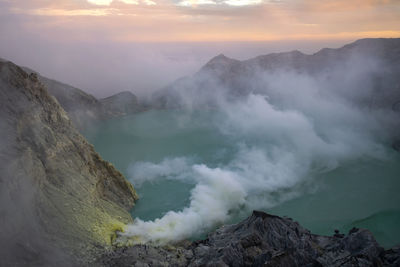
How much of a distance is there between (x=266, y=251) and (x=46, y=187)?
22254mm

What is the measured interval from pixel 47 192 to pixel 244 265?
20.3m

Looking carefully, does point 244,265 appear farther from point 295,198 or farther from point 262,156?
point 262,156

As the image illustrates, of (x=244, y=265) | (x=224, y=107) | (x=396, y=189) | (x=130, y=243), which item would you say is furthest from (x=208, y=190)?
(x=224, y=107)

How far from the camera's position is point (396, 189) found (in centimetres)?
6212

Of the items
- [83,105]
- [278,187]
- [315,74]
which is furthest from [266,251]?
[315,74]

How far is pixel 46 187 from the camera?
32312 mm

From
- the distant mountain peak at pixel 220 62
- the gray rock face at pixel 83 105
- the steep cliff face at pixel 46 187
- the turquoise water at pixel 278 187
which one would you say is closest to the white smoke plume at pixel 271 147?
the turquoise water at pixel 278 187

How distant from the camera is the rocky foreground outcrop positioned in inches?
1053

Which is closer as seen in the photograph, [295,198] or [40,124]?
[40,124]

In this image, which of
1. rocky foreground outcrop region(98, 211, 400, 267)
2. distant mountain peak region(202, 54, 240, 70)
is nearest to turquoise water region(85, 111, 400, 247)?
rocky foreground outcrop region(98, 211, 400, 267)

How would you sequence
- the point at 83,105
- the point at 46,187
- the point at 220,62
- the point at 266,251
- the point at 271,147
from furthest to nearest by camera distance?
the point at 220,62 → the point at 83,105 → the point at 271,147 → the point at 46,187 → the point at 266,251

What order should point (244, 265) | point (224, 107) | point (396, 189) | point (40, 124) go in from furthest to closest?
1. point (224, 107)
2. point (396, 189)
3. point (40, 124)
4. point (244, 265)

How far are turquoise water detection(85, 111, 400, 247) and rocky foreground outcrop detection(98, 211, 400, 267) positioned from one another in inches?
540

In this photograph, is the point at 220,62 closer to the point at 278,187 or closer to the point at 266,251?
the point at 278,187
